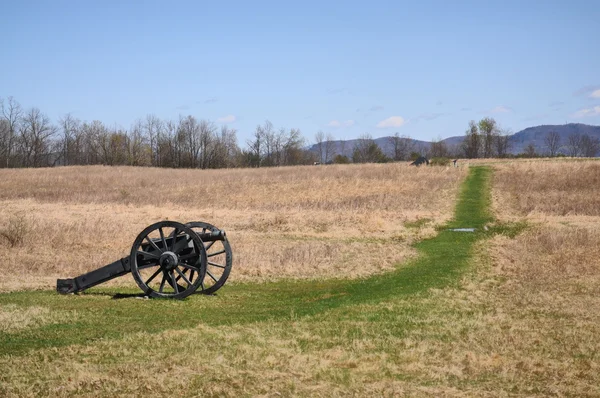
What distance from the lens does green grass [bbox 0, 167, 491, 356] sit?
10.5 m

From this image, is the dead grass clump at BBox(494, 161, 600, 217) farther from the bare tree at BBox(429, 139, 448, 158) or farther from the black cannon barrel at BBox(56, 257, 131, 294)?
the bare tree at BBox(429, 139, 448, 158)

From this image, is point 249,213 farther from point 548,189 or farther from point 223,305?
point 223,305

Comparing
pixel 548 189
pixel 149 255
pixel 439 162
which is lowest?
pixel 149 255

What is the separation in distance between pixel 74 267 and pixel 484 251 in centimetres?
1309

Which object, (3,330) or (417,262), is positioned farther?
(417,262)

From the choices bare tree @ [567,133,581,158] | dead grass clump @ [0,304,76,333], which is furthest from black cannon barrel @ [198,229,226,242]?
bare tree @ [567,133,581,158]

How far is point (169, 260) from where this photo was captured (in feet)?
41.9

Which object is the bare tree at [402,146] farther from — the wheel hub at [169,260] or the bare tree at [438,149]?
the wheel hub at [169,260]

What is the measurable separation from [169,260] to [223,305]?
1448mm

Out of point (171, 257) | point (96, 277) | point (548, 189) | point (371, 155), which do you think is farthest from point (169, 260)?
point (371, 155)

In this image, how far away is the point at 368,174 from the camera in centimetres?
4916

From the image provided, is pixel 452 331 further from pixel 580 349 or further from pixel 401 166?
pixel 401 166

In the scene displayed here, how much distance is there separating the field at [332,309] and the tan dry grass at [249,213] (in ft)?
0.47

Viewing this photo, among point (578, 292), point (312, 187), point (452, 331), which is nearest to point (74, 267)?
point (452, 331)
